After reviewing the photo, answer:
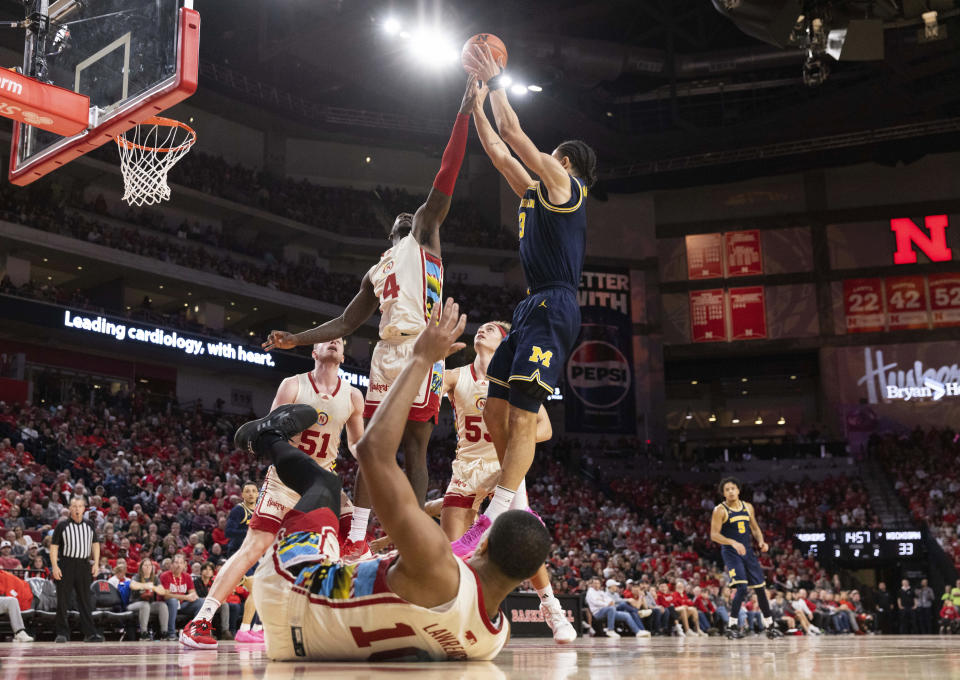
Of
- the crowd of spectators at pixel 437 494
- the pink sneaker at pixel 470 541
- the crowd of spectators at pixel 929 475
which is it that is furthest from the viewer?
the crowd of spectators at pixel 929 475

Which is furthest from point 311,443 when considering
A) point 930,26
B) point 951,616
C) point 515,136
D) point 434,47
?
point 951,616

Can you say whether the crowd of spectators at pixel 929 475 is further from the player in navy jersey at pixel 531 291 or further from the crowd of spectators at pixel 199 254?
the player in navy jersey at pixel 531 291

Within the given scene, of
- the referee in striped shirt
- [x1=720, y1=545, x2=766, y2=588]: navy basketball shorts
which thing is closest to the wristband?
[x1=720, y1=545, x2=766, y2=588]: navy basketball shorts

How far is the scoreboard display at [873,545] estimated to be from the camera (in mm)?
26250

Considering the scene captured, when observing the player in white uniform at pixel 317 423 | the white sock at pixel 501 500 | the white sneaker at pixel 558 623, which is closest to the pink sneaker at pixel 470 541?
the white sock at pixel 501 500

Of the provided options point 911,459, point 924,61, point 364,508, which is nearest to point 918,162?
point 924,61

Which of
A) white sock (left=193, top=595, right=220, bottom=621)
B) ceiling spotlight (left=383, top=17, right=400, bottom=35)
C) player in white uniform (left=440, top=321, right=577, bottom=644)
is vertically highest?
ceiling spotlight (left=383, top=17, right=400, bottom=35)

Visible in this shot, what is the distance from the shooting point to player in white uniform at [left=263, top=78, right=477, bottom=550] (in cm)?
591

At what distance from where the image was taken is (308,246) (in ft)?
115

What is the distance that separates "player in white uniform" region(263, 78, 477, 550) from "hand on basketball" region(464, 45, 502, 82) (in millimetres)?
502

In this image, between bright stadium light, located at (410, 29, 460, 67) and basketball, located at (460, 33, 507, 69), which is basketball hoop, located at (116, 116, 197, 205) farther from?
bright stadium light, located at (410, 29, 460, 67)

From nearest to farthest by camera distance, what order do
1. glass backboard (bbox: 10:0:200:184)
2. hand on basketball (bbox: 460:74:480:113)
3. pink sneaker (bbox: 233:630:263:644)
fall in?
hand on basketball (bbox: 460:74:480:113) → pink sneaker (bbox: 233:630:263:644) → glass backboard (bbox: 10:0:200:184)

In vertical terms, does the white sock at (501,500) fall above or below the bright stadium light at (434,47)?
below

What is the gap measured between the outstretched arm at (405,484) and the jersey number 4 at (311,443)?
11.9ft
